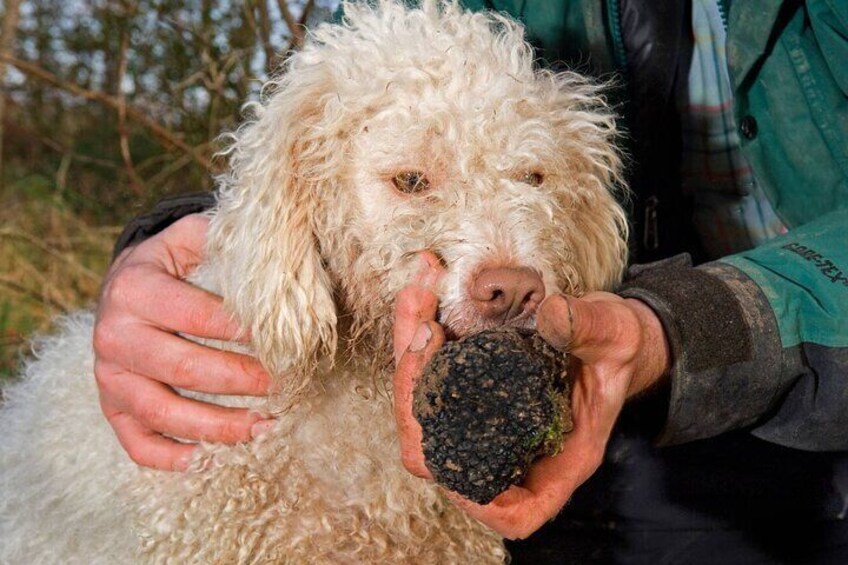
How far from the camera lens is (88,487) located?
2.16 m

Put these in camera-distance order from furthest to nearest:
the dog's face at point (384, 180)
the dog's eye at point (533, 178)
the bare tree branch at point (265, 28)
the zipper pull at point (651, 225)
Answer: the bare tree branch at point (265, 28), the zipper pull at point (651, 225), the dog's eye at point (533, 178), the dog's face at point (384, 180)

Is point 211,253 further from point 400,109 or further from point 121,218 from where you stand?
point 121,218

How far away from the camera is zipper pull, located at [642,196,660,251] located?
285 centimetres

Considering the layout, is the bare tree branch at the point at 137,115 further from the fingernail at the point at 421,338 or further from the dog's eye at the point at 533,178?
the fingernail at the point at 421,338

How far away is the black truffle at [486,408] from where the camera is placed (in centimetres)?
152

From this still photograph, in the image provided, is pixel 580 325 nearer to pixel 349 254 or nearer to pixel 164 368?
pixel 349 254

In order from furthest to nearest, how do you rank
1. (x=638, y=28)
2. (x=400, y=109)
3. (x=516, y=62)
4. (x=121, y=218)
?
(x=121, y=218)
(x=638, y=28)
(x=516, y=62)
(x=400, y=109)

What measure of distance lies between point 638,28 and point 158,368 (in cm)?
164

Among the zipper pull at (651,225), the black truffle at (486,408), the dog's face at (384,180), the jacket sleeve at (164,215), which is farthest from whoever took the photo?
the zipper pull at (651,225)

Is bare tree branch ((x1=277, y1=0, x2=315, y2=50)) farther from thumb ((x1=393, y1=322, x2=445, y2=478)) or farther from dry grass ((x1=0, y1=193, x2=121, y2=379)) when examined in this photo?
thumb ((x1=393, y1=322, x2=445, y2=478))

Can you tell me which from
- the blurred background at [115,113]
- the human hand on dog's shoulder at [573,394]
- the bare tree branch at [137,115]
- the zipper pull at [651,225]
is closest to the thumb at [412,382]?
the human hand on dog's shoulder at [573,394]

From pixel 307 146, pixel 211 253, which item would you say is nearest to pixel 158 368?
pixel 211 253

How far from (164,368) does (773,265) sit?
4.30ft

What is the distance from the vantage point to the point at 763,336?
77.4 inches
